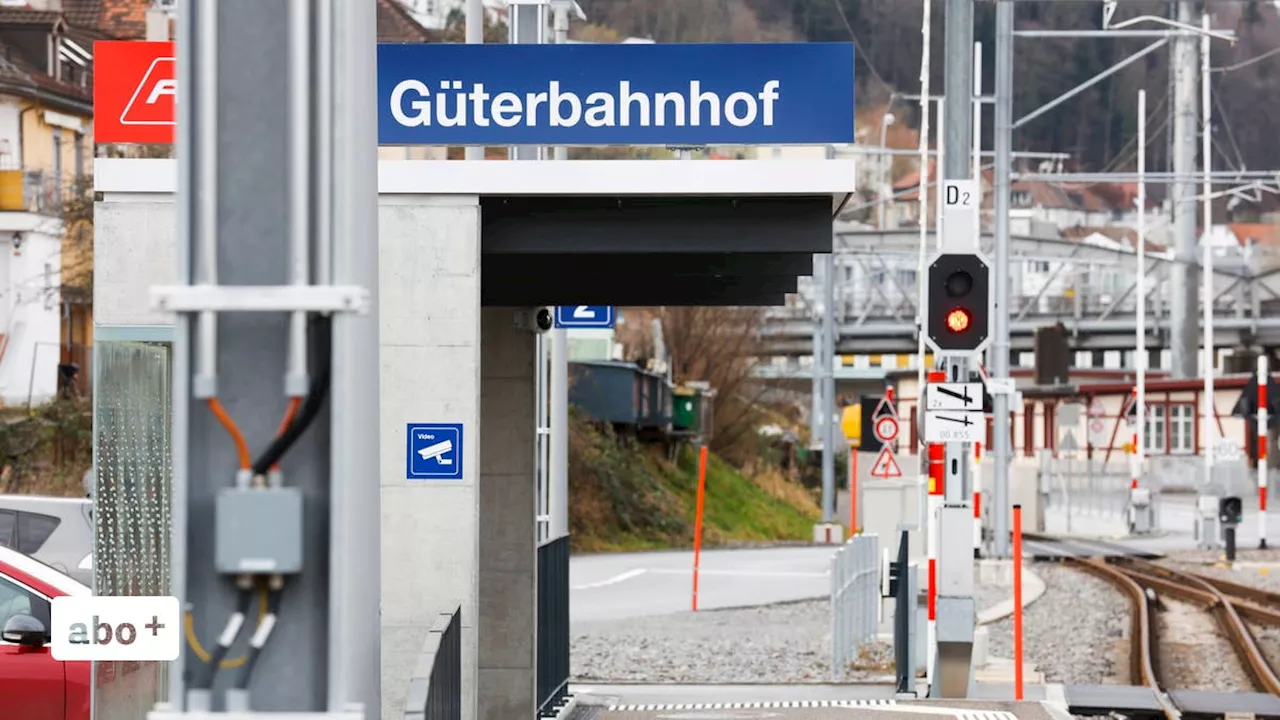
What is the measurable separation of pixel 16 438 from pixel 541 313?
73.3ft

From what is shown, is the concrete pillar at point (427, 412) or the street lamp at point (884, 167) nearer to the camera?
the concrete pillar at point (427, 412)

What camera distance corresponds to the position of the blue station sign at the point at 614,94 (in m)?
10.8

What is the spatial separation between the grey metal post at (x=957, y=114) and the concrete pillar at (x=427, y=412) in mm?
5617

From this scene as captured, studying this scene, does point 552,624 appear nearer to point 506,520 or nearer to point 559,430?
point 506,520

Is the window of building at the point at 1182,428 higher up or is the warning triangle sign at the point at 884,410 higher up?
the warning triangle sign at the point at 884,410

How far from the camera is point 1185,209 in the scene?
60.1 meters

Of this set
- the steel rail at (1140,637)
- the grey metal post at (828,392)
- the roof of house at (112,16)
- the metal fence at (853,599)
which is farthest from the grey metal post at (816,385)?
the metal fence at (853,599)

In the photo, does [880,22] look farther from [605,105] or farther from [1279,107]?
[605,105]

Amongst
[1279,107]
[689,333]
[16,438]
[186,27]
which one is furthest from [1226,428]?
[186,27]

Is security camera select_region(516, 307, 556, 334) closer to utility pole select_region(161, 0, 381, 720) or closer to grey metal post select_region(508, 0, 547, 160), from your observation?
grey metal post select_region(508, 0, 547, 160)

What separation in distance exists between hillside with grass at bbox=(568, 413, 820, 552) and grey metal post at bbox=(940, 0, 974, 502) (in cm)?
2767

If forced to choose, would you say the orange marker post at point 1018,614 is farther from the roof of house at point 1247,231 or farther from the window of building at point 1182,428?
the roof of house at point 1247,231

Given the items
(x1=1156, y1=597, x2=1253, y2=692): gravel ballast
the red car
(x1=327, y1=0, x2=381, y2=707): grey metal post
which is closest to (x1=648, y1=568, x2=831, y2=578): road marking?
(x1=1156, y1=597, x2=1253, y2=692): gravel ballast

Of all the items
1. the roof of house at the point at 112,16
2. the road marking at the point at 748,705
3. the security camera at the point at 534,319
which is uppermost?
the roof of house at the point at 112,16
